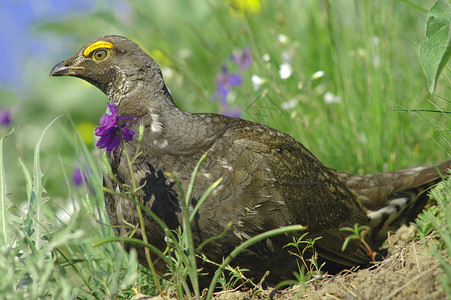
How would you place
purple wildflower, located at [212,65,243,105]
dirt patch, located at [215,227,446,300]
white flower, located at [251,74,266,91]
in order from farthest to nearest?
purple wildflower, located at [212,65,243,105]
white flower, located at [251,74,266,91]
dirt patch, located at [215,227,446,300]

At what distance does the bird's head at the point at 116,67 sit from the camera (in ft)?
11.7

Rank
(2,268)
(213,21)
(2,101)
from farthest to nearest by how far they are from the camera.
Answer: (2,101) < (213,21) < (2,268)

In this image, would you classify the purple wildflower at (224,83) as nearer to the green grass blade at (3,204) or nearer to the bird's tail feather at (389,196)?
the bird's tail feather at (389,196)

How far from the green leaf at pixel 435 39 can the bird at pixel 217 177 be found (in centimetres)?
94

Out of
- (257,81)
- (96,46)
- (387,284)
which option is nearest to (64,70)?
(96,46)

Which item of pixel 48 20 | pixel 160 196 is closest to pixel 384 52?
pixel 160 196

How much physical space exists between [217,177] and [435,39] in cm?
143

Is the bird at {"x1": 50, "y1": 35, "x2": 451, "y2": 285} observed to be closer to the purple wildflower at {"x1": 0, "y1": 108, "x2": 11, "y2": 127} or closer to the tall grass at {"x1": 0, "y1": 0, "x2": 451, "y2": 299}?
the tall grass at {"x1": 0, "y1": 0, "x2": 451, "y2": 299}

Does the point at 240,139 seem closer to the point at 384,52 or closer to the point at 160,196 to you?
the point at 160,196

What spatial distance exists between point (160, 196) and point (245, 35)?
257cm

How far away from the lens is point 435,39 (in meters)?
2.83

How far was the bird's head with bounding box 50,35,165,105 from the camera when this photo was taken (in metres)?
3.57

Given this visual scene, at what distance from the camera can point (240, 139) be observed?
133 inches

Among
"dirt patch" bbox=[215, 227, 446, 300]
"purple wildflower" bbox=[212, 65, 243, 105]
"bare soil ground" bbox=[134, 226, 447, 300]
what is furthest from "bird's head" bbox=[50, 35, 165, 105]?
"purple wildflower" bbox=[212, 65, 243, 105]
